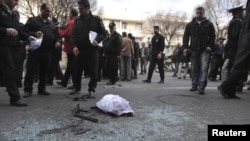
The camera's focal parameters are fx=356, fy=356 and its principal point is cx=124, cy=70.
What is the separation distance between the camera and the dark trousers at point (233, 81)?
6.93 m

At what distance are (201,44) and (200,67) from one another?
563 millimetres

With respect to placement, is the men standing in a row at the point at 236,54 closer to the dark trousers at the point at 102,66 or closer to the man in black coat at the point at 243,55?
the man in black coat at the point at 243,55

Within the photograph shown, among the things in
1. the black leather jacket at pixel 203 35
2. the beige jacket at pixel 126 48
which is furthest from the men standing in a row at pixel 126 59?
the black leather jacket at pixel 203 35

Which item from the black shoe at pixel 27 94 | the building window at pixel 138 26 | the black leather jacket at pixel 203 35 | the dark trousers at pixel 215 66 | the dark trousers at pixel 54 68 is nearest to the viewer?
the black shoe at pixel 27 94

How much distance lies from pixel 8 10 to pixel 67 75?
12.4 feet

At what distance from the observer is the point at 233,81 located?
280 inches

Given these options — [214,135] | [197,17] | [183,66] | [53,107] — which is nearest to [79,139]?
[214,135]

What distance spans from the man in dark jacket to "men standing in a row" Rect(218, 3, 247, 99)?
0.47 metres

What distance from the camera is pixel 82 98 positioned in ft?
23.1

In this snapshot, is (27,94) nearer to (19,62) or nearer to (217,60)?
(19,62)

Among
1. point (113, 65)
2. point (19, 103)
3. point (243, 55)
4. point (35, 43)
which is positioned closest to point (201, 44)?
point (243, 55)

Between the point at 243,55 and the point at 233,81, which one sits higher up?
the point at 243,55

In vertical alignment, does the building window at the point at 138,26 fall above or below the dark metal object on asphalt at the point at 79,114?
above

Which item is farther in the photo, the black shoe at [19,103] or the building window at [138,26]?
the building window at [138,26]
